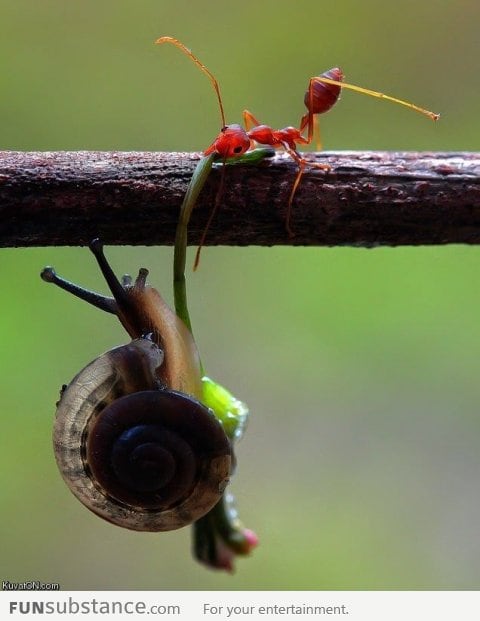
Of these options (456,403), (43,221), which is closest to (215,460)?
(43,221)

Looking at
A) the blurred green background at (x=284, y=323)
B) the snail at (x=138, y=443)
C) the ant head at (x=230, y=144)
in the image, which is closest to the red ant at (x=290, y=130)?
the ant head at (x=230, y=144)

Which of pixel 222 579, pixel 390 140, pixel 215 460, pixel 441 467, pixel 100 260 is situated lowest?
pixel 222 579

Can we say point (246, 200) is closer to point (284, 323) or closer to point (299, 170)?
point (299, 170)
